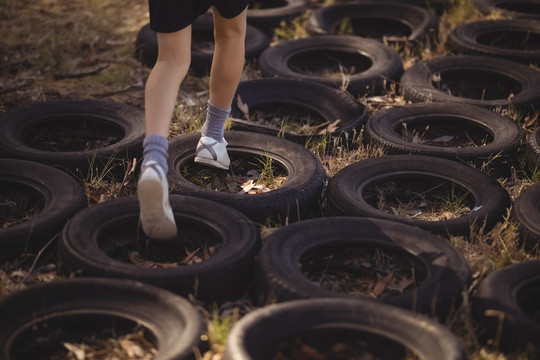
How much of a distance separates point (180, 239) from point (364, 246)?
1.06 meters

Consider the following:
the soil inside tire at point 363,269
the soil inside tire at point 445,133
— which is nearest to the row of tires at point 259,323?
the soil inside tire at point 363,269

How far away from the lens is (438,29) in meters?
7.45

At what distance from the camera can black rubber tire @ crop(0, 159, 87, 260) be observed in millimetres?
3691

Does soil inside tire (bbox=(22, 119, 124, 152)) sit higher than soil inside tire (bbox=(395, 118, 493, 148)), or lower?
lower

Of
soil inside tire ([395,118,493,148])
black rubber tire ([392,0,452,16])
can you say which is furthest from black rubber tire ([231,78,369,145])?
black rubber tire ([392,0,452,16])

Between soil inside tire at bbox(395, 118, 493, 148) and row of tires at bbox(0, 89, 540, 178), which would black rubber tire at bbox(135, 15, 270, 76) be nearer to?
row of tires at bbox(0, 89, 540, 178)

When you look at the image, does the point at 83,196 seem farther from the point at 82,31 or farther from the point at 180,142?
the point at 82,31

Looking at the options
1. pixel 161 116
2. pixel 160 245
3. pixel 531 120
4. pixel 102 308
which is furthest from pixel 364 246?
pixel 531 120

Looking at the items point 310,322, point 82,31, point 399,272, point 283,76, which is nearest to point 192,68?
point 283,76

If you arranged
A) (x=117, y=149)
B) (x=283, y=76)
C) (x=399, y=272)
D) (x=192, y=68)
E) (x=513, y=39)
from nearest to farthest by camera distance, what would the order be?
(x=399, y=272) → (x=117, y=149) → (x=283, y=76) → (x=192, y=68) → (x=513, y=39)

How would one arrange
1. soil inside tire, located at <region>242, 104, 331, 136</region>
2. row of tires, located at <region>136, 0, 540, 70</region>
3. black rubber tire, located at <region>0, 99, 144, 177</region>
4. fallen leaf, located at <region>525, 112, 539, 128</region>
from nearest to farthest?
1. black rubber tire, located at <region>0, 99, 144, 177</region>
2. fallen leaf, located at <region>525, 112, 539, 128</region>
3. soil inside tire, located at <region>242, 104, 331, 136</region>
4. row of tires, located at <region>136, 0, 540, 70</region>

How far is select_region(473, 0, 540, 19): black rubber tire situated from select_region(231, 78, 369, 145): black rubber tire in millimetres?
3546

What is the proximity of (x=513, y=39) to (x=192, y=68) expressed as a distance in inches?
142

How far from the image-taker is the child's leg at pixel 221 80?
159 inches
